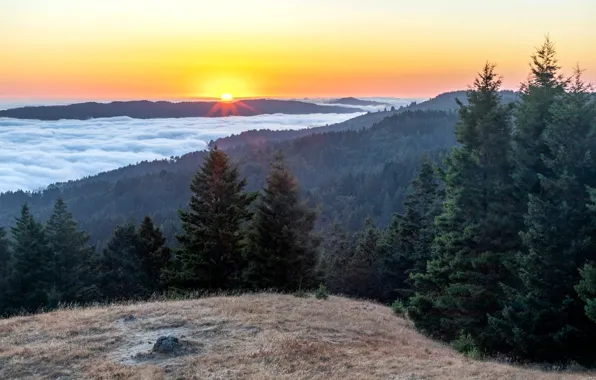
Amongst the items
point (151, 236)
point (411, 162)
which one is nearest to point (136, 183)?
point (411, 162)

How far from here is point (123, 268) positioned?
42.2 metres

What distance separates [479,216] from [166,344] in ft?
41.5

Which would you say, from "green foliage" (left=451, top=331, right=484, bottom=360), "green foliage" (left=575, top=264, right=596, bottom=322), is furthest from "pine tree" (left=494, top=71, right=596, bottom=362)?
"green foliage" (left=451, top=331, right=484, bottom=360)

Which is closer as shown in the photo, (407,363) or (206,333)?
(407,363)

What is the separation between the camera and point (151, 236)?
4081 centimetres

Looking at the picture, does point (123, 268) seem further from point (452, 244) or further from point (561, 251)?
point (561, 251)

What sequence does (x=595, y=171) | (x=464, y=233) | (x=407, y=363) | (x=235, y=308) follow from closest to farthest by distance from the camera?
(x=407, y=363), (x=595, y=171), (x=235, y=308), (x=464, y=233)

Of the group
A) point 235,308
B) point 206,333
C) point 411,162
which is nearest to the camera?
point 206,333

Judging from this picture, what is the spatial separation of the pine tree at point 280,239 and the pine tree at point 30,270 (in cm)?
2104

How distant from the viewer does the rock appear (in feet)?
40.7

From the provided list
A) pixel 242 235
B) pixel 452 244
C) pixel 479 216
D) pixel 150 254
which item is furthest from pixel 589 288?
pixel 150 254

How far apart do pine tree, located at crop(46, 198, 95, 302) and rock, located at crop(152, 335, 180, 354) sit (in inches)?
1137

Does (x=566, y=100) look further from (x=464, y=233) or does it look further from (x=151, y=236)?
(x=151, y=236)

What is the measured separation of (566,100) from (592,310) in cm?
717
